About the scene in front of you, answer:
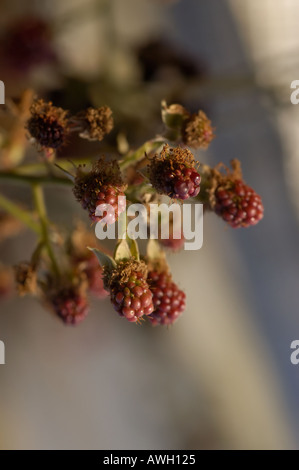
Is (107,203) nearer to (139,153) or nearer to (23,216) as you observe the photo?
(139,153)

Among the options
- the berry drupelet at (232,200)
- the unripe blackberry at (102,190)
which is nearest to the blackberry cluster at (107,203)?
the unripe blackberry at (102,190)

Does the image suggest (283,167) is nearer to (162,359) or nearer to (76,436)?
(162,359)

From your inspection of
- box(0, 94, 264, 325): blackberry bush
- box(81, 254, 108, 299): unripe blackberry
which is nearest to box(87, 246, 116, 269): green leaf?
box(0, 94, 264, 325): blackberry bush

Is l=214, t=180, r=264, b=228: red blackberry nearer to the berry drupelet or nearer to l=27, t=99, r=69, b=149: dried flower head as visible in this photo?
the berry drupelet

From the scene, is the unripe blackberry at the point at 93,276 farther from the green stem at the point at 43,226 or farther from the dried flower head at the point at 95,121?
the dried flower head at the point at 95,121

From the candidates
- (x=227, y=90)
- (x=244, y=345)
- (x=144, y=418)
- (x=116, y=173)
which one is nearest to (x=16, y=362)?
(x=144, y=418)

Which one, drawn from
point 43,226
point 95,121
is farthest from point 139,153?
point 43,226
